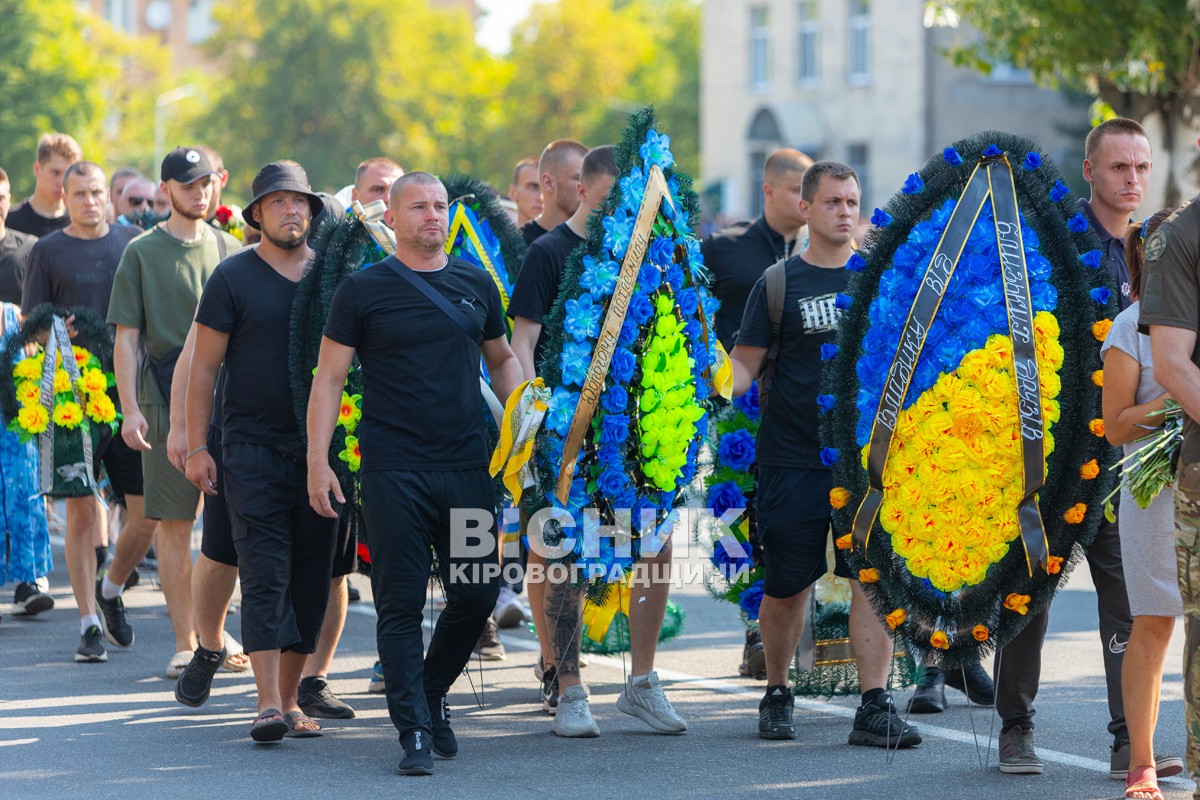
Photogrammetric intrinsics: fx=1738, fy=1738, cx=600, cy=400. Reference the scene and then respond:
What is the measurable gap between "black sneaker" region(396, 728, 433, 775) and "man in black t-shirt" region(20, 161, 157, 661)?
3084 mm

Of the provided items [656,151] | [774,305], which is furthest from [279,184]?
[774,305]

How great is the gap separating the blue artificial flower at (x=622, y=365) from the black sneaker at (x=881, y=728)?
165cm

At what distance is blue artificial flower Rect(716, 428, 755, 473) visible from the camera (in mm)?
7711

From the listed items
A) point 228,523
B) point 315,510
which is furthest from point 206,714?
point 315,510

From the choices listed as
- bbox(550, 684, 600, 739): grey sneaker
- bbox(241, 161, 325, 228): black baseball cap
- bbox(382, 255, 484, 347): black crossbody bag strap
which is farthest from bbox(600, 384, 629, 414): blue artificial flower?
bbox(241, 161, 325, 228): black baseball cap

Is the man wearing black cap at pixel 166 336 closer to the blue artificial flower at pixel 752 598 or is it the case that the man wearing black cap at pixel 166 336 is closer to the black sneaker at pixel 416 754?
the black sneaker at pixel 416 754

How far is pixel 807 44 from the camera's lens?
43.7 metres

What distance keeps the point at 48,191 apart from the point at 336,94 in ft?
163

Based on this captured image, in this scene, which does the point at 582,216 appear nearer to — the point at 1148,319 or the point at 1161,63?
the point at 1148,319

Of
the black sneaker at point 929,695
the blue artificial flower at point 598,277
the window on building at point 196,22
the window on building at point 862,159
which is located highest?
the window on building at point 196,22

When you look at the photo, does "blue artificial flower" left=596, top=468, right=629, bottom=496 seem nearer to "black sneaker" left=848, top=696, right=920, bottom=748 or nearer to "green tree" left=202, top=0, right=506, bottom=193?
"black sneaker" left=848, top=696, right=920, bottom=748

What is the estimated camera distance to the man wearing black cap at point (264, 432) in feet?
22.8

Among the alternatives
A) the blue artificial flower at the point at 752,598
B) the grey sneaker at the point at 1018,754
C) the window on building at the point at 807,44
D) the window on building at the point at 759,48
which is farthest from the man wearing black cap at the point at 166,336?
the window on building at the point at 759,48

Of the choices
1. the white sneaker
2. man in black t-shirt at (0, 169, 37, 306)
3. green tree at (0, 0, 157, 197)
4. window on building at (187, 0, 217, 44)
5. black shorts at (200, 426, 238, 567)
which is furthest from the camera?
window on building at (187, 0, 217, 44)
